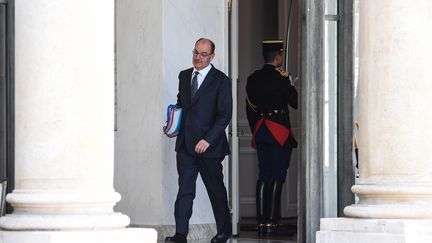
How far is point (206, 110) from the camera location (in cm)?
1240

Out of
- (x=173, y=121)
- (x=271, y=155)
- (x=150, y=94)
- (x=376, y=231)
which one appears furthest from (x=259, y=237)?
(x=376, y=231)

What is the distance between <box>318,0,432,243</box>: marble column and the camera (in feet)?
31.0

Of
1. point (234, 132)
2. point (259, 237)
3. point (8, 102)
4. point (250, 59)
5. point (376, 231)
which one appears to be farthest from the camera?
point (250, 59)

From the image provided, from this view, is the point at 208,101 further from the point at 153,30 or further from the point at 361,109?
the point at 361,109

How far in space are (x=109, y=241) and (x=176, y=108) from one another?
391 centimetres

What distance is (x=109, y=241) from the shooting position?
28.1 feet

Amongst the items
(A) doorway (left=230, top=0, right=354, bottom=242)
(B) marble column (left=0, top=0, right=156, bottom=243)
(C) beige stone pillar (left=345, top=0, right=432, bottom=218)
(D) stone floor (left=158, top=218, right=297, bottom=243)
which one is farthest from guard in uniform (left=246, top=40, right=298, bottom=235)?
(B) marble column (left=0, top=0, right=156, bottom=243)

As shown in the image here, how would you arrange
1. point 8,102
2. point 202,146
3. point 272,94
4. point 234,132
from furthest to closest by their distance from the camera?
point 272,94 → point 234,132 → point 202,146 → point 8,102

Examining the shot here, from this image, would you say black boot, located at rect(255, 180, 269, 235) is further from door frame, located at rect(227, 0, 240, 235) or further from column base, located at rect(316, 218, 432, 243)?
column base, located at rect(316, 218, 432, 243)

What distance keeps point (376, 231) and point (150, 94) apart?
4037 millimetres

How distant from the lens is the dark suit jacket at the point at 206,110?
40.5 feet

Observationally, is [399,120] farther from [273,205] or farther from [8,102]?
[273,205]

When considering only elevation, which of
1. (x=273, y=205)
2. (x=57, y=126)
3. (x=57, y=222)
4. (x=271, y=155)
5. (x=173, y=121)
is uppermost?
(x=173, y=121)

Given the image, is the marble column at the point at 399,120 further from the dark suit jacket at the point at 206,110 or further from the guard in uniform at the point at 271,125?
the guard in uniform at the point at 271,125
